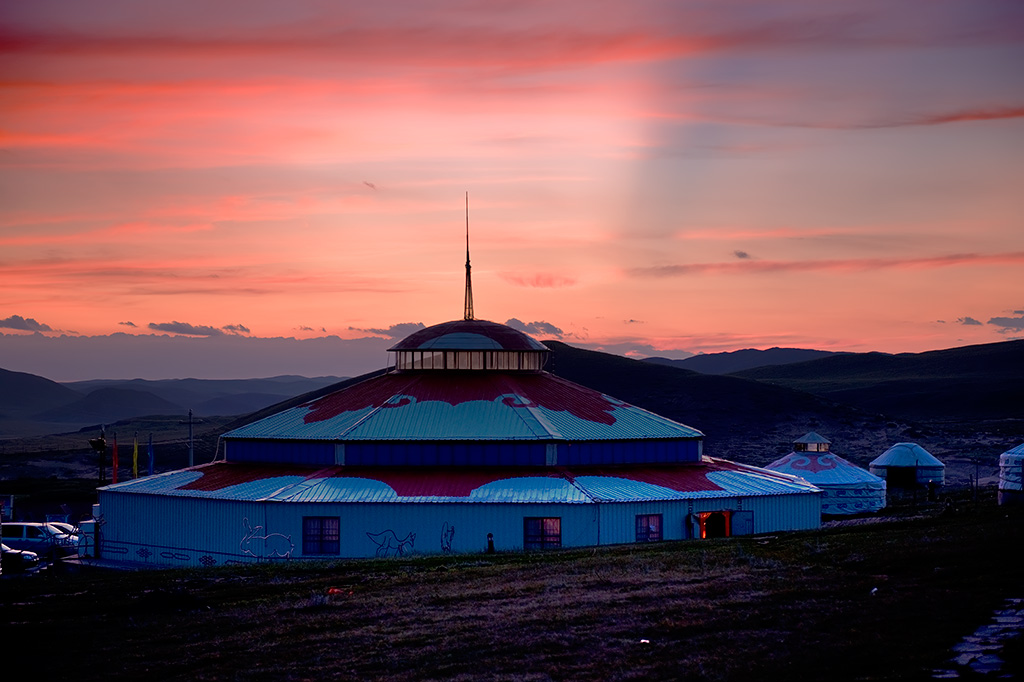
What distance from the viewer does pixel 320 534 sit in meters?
51.5

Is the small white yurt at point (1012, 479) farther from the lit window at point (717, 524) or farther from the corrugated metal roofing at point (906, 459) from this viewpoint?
the corrugated metal roofing at point (906, 459)

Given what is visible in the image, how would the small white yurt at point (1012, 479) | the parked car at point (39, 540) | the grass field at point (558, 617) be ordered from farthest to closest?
the parked car at point (39, 540)
the small white yurt at point (1012, 479)
the grass field at point (558, 617)

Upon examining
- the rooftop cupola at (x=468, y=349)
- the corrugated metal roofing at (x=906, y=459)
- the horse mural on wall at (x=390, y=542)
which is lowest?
the horse mural on wall at (x=390, y=542)

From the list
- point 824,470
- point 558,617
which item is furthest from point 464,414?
point 824,470

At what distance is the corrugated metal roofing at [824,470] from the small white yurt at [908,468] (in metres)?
16.9

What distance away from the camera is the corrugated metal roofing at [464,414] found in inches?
2312

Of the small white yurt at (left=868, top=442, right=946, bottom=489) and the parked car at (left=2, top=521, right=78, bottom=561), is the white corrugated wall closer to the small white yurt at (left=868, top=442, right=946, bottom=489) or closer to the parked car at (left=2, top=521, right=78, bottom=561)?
the parked car at (left=2, top=521, right=78, bottom=561)

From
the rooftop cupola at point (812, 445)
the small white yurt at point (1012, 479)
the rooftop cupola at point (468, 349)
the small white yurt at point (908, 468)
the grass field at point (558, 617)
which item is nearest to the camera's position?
the grass field at point (558, 617)

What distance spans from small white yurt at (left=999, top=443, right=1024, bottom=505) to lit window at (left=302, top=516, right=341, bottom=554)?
32.1 metres

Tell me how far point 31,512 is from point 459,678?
272 feet

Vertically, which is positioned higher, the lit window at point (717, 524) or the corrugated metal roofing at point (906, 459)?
the corrugated metal roofing at point (906, 459)

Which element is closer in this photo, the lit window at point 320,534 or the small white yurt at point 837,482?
the lit window at point 320,534

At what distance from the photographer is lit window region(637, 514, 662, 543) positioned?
52625 mm

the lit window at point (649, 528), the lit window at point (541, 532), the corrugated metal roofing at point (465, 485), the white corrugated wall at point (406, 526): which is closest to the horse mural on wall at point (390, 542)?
the white corrugated wall at point (406, 526)
